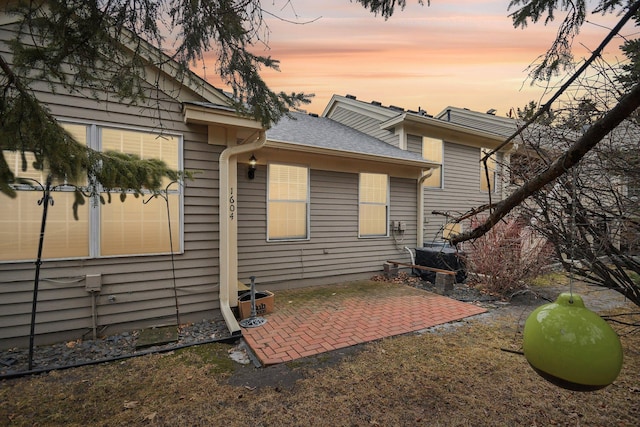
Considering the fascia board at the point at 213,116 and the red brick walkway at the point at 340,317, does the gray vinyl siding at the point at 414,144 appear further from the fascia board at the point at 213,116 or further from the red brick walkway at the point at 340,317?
the fascia board at the point at 213,116

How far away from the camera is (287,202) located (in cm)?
693

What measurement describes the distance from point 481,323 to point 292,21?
16.6 feet

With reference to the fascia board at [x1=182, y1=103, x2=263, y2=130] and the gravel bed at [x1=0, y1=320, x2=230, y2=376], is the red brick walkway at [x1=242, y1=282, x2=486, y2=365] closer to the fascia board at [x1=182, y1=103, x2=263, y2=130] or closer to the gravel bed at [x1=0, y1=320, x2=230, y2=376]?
the gravel bed at [x1=0, y1=320, x2=230, y2=376]

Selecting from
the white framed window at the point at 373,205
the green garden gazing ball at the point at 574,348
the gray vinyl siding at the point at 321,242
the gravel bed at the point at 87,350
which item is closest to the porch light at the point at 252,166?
the gray vinyl siding at the point at 321,242

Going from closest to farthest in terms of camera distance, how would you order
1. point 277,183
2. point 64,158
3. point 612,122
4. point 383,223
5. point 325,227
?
point 612,122 → point 64,158 → point 277,183 → point 325,227 → point 383,223

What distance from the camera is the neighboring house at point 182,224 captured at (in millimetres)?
3969

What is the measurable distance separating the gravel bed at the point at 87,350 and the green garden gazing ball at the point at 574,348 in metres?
3.91

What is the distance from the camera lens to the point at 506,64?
10.3 ft

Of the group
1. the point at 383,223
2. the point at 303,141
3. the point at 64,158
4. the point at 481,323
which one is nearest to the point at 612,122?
the point at 64,158

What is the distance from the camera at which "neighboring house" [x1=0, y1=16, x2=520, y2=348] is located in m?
3.97

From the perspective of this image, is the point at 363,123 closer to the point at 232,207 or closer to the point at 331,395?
the point at 232,207

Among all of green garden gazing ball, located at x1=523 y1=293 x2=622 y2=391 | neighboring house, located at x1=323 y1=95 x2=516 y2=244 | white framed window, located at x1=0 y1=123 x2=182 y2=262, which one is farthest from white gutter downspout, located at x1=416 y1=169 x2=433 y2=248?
green garden gazing ball, located at x1=523 y1=293 x2=622 y2=391

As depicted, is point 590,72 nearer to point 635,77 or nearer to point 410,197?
point 635,77

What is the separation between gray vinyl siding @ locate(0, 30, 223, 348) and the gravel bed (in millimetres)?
149
